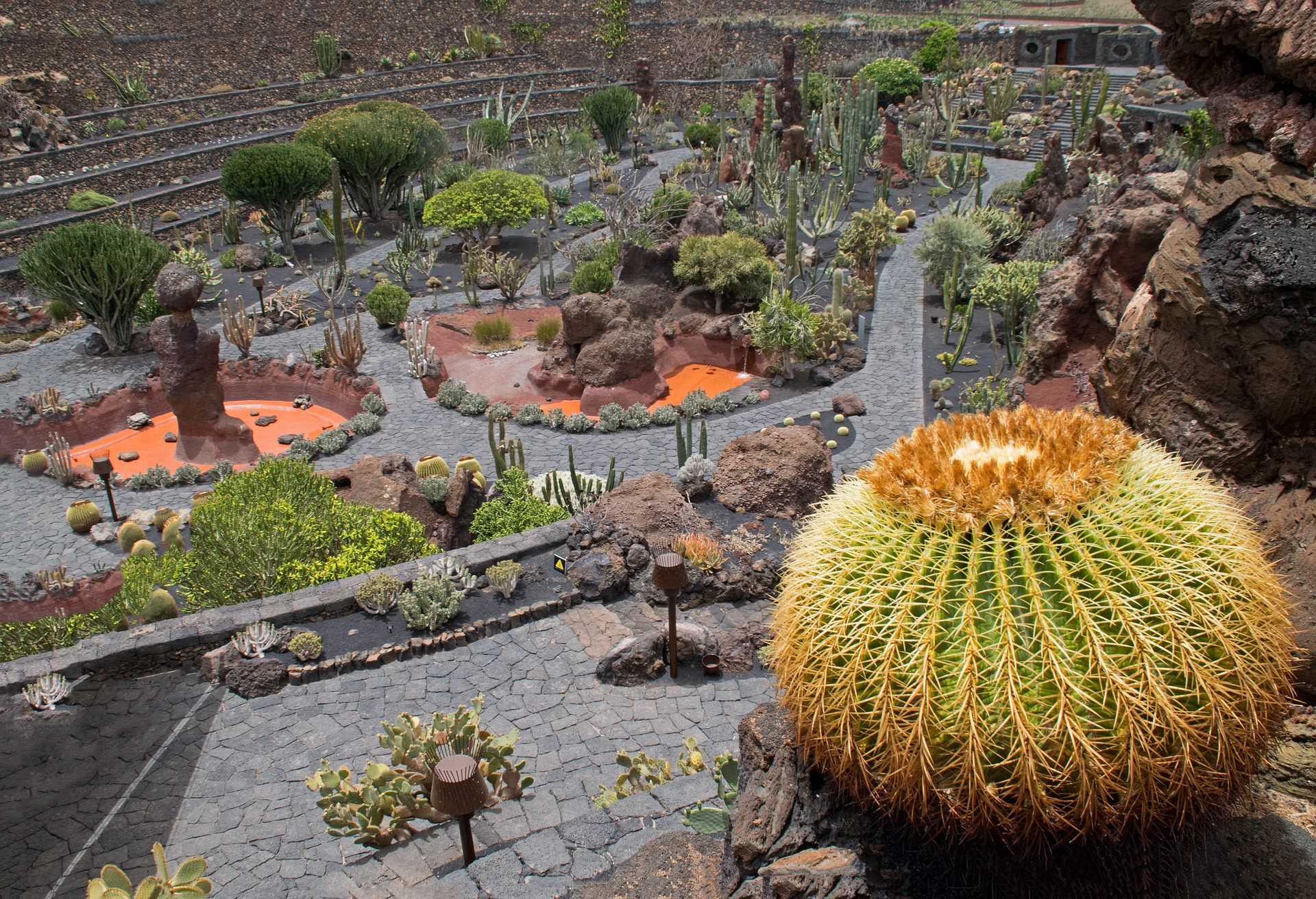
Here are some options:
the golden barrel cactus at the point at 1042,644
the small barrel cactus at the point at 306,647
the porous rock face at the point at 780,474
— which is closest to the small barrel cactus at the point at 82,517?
the small barrel cactus at the point at 306,647

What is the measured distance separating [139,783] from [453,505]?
Answer: 148 inches

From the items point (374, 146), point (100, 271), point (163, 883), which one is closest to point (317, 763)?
point (163, 883)

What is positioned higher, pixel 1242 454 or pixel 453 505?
pixel 1242 454

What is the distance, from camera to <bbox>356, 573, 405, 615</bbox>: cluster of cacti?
7.54 metres

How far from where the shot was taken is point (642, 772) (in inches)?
219

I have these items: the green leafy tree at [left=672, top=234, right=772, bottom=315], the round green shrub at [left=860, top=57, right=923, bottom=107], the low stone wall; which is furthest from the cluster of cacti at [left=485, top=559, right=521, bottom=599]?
the round green shrub at [left=860, top=57, right=923, bottom=107]

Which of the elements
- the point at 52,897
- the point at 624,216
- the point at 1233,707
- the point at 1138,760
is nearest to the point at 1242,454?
the point at 1233,707

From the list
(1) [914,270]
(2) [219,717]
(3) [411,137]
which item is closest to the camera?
(2) [219,717]

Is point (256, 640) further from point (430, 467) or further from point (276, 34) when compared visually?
point (276, 34)

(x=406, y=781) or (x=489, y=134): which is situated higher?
(x=489, y=134)

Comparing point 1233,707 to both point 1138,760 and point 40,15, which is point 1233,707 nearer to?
point 1138,760

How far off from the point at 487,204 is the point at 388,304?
4025 mm

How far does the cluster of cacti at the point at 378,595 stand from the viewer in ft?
24.7

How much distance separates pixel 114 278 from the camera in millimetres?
14297
